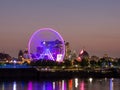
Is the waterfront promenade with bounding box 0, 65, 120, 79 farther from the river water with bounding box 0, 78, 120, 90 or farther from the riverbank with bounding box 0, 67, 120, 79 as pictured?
the river water with bounding box 0, 78, 120, 90

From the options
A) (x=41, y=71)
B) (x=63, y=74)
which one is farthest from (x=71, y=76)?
(x=41, y=71)

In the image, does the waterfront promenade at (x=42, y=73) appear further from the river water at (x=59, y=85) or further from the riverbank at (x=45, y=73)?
the river water at (x=59, y=85)

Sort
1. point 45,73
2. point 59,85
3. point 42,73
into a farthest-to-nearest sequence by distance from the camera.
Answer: point 45,73, point 42,73, point 59,85

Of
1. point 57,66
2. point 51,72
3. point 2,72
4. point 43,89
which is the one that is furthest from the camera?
point 57,66

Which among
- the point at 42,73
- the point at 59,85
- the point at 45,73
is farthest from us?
the point at 45,73

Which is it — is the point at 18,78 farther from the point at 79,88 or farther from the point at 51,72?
the point at 79,88

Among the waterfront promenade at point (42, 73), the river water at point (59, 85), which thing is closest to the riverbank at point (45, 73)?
the waterfront promenade at point (42, 73)

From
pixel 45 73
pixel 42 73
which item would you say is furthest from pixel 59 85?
pixel 45 73

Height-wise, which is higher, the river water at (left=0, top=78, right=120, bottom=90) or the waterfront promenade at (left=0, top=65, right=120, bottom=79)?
the waterfront promenade at (left=0, top=65, right=120, bottom=79)

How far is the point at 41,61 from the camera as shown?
537 ft

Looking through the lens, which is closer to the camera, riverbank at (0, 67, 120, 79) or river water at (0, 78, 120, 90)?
river water at (0, 78, 120, 90)

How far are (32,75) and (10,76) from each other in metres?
10.3

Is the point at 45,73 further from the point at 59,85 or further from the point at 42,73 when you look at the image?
the point at 59,85

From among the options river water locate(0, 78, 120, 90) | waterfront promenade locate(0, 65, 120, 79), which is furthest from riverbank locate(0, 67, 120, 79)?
river water locate(0, 78, 120, 90)
